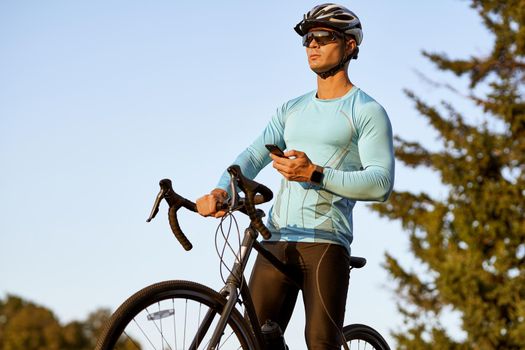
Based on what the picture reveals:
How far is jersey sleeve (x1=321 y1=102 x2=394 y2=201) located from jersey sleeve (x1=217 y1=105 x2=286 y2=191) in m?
0.53

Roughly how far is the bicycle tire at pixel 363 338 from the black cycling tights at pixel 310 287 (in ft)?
3.41

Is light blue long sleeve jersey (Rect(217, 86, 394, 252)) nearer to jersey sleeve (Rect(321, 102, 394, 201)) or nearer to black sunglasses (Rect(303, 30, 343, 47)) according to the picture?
jersey sleeve (Rect(321, 102, 394, 201))

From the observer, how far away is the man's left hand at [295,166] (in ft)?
14.1

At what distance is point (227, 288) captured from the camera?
448 centimetres

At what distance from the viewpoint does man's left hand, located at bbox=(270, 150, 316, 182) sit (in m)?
4.30

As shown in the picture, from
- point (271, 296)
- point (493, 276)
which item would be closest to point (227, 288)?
point (271, 296)

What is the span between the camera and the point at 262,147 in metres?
5.16

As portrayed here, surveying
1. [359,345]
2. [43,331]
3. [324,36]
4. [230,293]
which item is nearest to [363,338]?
[359,345]

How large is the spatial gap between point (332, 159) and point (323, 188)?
9.1 inches

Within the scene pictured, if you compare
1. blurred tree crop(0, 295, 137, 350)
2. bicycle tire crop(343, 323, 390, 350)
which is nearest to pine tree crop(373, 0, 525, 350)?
bicycle tire crop(343, 323, 390, 350)

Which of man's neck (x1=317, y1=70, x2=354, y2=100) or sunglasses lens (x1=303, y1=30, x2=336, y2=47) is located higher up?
sunglasses lens (x1=303, y1=30, x2=336, y2=47)

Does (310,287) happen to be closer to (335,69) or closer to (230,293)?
(230,293)

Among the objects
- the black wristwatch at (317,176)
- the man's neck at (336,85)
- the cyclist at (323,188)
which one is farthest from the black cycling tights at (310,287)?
the man's neck at (336,85)

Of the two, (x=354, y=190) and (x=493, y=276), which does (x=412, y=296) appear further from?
(x=354, y=190)
